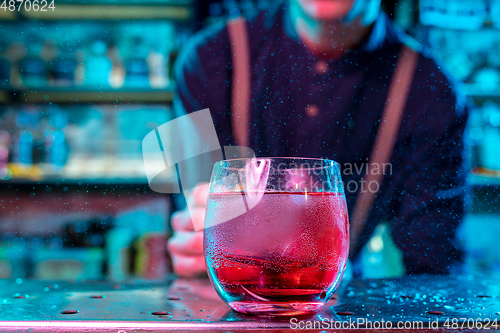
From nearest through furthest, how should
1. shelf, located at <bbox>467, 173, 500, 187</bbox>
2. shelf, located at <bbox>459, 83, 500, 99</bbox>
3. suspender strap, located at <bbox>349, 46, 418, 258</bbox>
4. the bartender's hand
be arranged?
the bartender's hand < suspender strap, located at <bbox>349, 46, 418, 258</bbox> < shelf, located at <bbox>467, 173, 500, 187</bbox> < shelf, located at <bbox>459, 83, 500, 99</bbox>

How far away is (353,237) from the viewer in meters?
0.74

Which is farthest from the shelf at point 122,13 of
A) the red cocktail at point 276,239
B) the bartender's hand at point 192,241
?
the red cocktail at point 276,239

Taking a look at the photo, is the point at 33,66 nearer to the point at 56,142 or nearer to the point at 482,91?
the point at 56,142

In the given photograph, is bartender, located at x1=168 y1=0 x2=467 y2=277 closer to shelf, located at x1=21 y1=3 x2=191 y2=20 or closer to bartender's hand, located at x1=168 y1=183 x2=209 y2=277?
bartender's hand, located at x1=168 y1=183 x2=209 y2=277

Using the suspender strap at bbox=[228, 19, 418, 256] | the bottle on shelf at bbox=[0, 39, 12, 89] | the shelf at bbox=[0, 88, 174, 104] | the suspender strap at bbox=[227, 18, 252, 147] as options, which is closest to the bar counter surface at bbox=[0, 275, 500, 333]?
the suspender strap at bbox=[228, 19, 418, 256]

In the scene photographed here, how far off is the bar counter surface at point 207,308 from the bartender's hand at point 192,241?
122mm

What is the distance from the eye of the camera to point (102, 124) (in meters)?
1.96

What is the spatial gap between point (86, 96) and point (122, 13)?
1.17 feet

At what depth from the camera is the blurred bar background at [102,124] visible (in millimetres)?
1746

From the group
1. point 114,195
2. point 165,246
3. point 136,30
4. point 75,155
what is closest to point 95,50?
point 136,30

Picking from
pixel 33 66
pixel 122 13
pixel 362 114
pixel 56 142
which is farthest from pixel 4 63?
pixel 362 114

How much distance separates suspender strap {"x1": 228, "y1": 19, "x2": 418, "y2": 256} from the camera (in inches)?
33.2

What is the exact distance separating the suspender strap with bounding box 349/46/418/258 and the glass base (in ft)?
1.37

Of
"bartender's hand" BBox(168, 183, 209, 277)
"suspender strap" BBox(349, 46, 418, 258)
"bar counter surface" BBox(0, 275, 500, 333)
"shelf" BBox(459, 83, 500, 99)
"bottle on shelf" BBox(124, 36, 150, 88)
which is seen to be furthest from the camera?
"bottle on shelf" BBox(124, 36, 150, 88)
